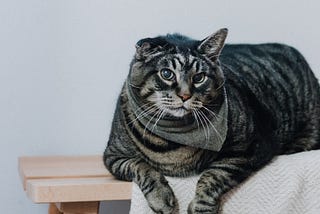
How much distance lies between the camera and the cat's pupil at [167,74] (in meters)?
1.02

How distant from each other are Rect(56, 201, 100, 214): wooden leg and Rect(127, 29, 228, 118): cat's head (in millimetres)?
215

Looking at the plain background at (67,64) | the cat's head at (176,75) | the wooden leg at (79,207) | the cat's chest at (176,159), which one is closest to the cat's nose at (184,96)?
the cat's head at (176,75)

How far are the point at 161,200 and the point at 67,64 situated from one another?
466mm

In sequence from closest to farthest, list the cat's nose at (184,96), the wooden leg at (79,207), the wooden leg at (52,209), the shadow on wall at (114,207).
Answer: the cat's nose at (184,96), the wooden leg at (79,207), the wooden leg at (52,209), the shadow on wall at (114,207)

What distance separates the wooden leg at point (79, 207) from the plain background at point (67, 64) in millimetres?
290

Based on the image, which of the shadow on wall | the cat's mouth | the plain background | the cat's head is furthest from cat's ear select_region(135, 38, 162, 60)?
the shadow on wall

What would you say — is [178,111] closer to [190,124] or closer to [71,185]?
[190,124]

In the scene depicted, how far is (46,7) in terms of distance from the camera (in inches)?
52.5

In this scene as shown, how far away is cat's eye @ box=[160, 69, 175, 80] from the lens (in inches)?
40.1

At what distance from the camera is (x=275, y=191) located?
3.65ft

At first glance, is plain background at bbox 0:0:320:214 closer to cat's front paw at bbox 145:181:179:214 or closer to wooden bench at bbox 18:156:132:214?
wooden bench at bbox 18:156:132:214

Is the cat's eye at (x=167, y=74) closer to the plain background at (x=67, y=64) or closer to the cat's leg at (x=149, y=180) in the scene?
the cat's leg at (x=149, y=180)

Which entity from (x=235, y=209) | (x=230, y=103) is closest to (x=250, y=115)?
(x=230, y=103)

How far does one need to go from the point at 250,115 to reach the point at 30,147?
520mm
